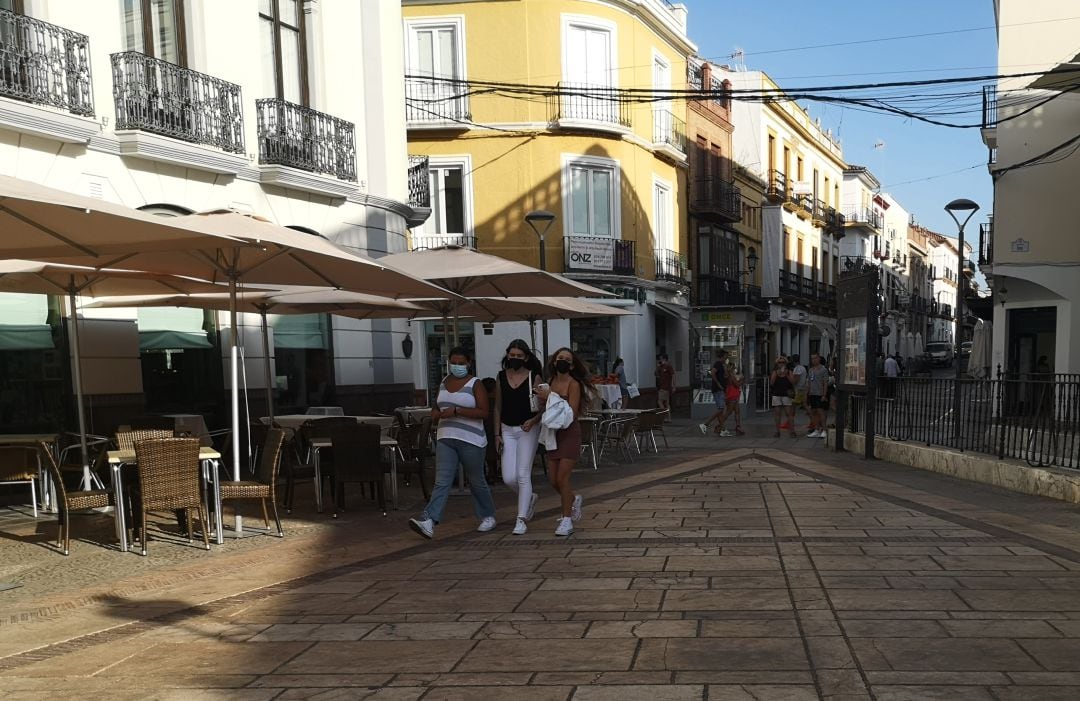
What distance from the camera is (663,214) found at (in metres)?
30.3

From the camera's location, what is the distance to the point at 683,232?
105 feet

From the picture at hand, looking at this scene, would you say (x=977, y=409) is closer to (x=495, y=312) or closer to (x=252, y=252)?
(x=495, y=312)

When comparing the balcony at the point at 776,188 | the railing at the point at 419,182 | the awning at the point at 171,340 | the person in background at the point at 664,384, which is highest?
the balcony at the point at 776,188

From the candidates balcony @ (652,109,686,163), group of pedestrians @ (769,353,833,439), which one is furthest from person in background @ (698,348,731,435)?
balcony @ (652,109,686,163)

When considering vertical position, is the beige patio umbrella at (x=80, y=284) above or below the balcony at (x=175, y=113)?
below

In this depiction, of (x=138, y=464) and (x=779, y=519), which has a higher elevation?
(x=138, y=464)

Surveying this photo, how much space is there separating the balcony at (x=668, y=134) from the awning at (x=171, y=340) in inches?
716

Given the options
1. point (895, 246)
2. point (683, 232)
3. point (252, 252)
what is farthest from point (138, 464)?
point (895, 246)

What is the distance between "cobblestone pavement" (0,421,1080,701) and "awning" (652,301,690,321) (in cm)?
2075

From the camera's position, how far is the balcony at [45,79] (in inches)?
406

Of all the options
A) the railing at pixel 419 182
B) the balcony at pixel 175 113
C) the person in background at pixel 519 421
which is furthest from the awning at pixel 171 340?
the railing at pixel 419 182

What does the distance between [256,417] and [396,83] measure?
6.72 m

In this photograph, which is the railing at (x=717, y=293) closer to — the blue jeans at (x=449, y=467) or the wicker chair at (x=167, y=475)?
the blue jeans at (x=449, y=467)

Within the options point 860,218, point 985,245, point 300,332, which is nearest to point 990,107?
point 985,245
